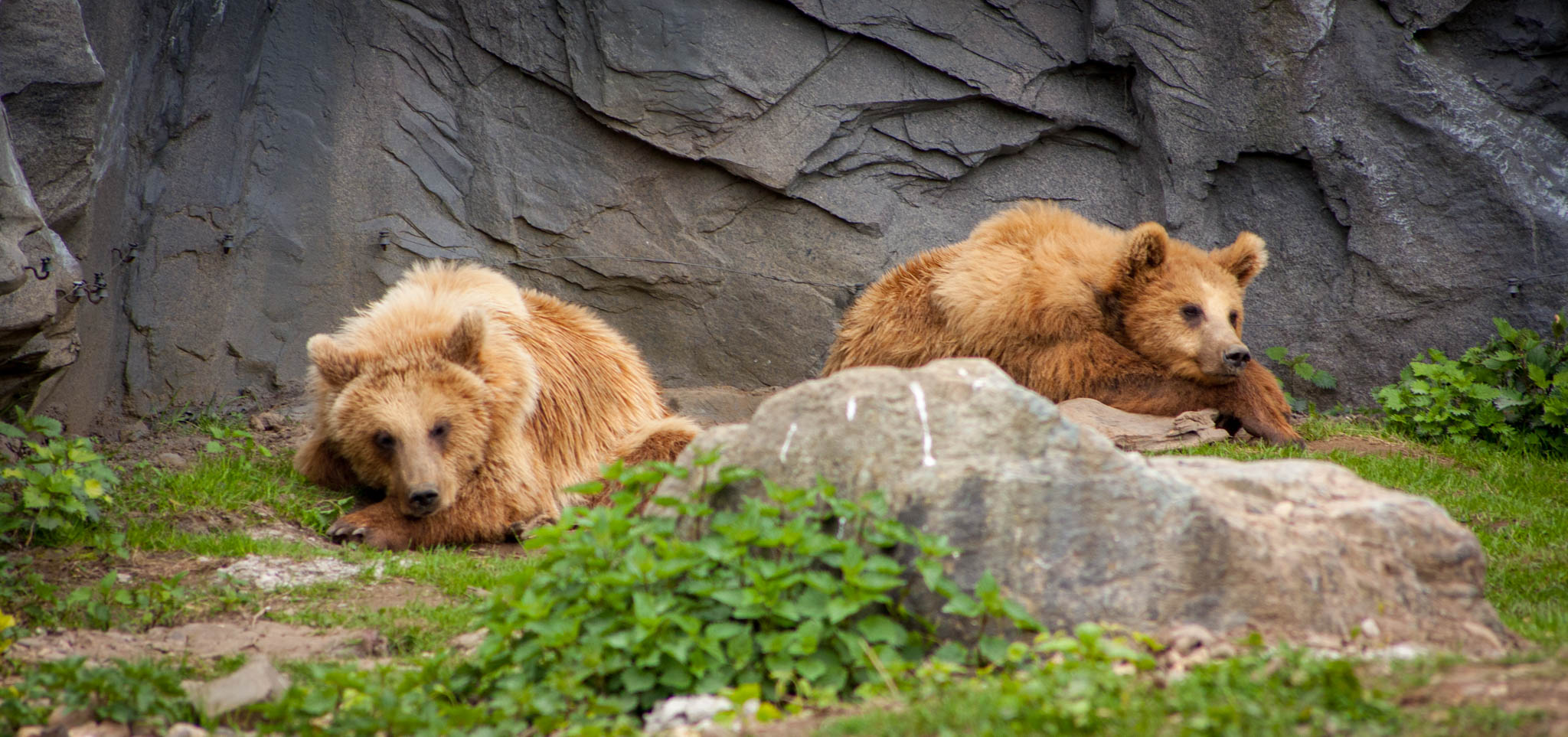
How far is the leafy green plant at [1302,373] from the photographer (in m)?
9.38

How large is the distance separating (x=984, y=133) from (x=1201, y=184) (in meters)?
1.82

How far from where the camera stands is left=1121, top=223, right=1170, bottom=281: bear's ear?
7590 mm

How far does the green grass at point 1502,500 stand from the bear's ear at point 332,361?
16.5ft

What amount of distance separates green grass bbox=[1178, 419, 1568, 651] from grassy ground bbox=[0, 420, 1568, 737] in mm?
17

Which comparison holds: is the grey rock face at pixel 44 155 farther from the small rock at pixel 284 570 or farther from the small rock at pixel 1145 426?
the small rock at pixel 1145 426

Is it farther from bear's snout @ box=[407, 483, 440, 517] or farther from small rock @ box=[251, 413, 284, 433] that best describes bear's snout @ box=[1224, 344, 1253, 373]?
small rock @ box=[251, 413, 284, 433]

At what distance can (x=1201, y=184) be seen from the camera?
31.5 ft

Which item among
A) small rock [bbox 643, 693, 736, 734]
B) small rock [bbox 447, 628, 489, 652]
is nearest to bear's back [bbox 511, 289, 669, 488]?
small rock [bbox 447, 628, 489, 652]

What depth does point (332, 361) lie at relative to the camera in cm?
625

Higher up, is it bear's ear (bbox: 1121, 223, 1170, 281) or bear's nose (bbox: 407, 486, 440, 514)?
bear's ear (bbox: 1121, 223, 1170, 281)

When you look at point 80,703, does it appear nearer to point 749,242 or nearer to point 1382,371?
point 749,242

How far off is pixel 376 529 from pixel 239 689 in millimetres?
2434

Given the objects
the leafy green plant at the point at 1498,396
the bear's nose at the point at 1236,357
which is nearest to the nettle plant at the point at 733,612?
the bear's nose at the point at 1236,357

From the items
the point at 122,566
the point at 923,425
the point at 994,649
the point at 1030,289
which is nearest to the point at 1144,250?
the point at 1030,289
